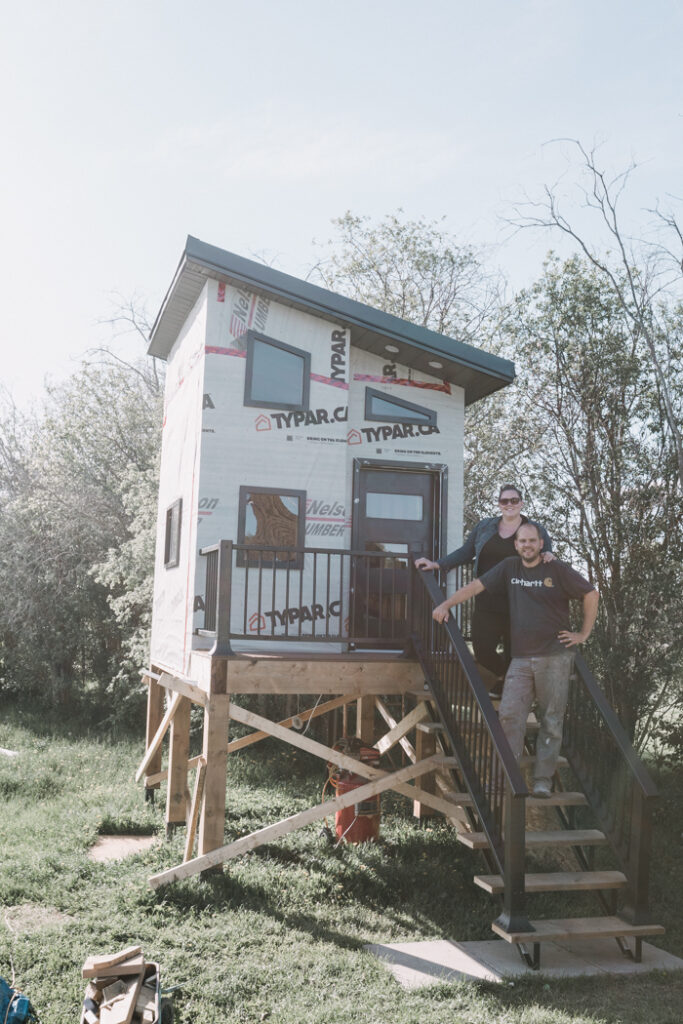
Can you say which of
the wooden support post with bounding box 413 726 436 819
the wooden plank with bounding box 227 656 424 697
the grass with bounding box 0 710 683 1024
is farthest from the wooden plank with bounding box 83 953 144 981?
the wooden support post with bounding box 413 726 436 819

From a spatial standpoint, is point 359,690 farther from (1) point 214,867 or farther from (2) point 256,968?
(2) point 256,968

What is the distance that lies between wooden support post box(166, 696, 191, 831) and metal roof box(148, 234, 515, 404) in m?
4.58

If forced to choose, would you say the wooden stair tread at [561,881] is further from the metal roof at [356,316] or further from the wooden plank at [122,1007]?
the metal roof at [356,316]

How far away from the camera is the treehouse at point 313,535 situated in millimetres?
7094

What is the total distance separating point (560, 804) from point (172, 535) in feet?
18.3

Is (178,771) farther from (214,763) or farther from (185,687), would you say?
(214,763)

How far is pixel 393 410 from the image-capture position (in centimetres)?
932

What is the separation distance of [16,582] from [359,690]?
45.3 feet

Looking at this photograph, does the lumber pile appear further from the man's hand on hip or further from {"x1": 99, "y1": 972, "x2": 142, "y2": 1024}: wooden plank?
the man's hand on hip

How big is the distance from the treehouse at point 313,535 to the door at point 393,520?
0.02 m

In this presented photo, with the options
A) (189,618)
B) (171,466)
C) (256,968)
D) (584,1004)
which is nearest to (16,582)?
(171,466)

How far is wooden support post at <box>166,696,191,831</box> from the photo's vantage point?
30.5 ft

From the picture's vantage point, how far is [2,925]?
A: 6227 millimetres

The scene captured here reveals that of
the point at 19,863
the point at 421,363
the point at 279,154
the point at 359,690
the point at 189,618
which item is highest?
the point at 279,154
